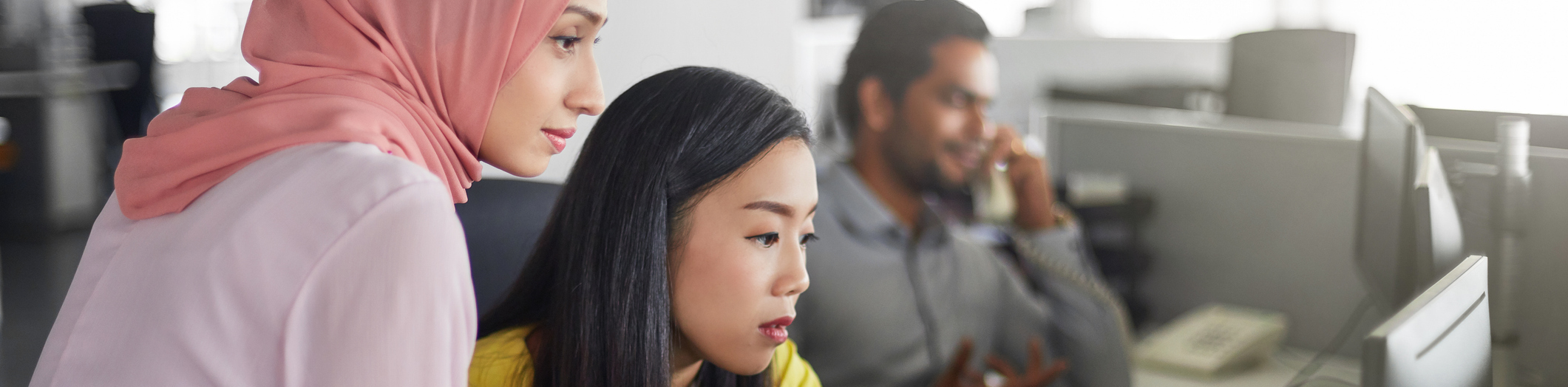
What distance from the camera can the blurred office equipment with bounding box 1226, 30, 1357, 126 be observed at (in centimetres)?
248

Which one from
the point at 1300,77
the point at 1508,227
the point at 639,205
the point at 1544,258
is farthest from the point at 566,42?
the point at 1300,77

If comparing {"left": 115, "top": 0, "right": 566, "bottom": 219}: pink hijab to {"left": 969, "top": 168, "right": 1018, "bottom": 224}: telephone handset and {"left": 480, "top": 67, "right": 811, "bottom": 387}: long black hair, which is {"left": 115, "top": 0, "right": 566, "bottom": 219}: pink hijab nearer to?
{"left": 480, "top": 67, "right": 811, "bottom": 387}: long black hair

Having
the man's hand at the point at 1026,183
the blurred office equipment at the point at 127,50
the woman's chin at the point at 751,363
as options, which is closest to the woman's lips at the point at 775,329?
the woman's chin at the point at 751,363

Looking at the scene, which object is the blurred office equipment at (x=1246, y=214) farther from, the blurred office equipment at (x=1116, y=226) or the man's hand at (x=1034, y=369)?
the man's hand at (x=1034, y=369)

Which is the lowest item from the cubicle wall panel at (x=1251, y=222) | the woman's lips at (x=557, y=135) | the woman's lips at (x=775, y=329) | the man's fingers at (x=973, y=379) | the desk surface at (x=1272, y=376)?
the desk surface at (x=1272, y=376)

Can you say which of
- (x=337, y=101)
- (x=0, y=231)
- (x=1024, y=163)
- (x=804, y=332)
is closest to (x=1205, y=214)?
(x=1024, y=163)

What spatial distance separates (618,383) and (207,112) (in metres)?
0.36

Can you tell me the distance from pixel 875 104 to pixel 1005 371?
0.47 m

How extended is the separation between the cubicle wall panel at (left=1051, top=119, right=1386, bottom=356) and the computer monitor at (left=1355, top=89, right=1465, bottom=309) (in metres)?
0.12

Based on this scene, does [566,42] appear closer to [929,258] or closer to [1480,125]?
[929,258]

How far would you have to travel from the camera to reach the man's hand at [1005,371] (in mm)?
1461

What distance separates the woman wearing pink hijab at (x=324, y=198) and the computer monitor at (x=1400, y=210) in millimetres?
1017

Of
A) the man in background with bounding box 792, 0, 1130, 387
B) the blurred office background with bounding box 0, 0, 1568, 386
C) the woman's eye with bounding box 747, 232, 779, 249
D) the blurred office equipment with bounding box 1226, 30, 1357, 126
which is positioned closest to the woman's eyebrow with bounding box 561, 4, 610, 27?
the woman's eye with bounding box 747, 232, 779, 249

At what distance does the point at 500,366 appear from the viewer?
2.91 ft
